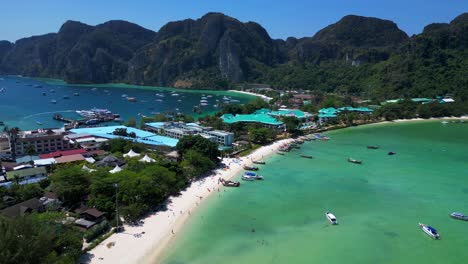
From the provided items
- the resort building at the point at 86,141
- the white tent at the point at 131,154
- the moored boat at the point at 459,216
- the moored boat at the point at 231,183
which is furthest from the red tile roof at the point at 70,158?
the moored boat at the point at 459,216

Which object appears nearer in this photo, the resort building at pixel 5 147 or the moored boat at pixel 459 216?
the moored boat at pixel 459 216

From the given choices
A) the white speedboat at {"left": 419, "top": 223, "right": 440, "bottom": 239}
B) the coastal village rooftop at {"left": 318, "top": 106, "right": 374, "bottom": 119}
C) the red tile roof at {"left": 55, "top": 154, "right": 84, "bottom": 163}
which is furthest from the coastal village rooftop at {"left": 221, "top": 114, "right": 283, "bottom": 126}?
the white speedboat at {"left": 419, "top": 223, "right": 440, "bottom": 239}

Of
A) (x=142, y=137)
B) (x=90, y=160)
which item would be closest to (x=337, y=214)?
(x=90, y=160)

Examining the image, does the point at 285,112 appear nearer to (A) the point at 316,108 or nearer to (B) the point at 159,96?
(A) the point at 316,108

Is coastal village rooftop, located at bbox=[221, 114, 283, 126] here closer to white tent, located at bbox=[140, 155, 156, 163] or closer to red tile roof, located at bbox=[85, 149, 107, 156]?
red tile roof, located at bbox=[85, 149, 107, 156]

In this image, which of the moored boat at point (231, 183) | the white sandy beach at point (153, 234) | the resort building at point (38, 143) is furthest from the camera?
the resort building at point (38, 143)

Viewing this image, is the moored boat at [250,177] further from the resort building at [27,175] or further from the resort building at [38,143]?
the resort building at [38,143]

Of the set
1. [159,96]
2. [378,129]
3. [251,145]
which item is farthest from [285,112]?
[159,96]
